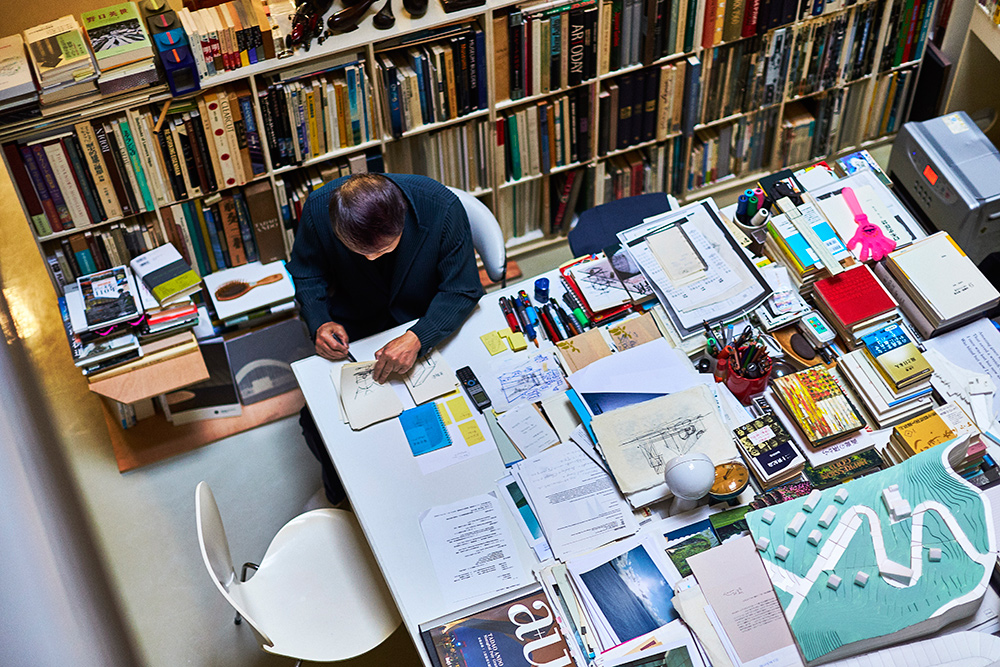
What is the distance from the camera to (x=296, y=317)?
11.3ft

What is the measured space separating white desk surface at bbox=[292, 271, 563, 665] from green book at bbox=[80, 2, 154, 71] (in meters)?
1.15

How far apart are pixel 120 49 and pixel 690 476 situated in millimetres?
2147

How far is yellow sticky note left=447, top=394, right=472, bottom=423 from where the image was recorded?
2.35 metres

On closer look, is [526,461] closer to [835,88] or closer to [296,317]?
[296,317]

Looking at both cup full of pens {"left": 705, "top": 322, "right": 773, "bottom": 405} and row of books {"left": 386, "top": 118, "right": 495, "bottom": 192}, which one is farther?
row of books {"left": 386, "top": 118, "right": 495, "bottom": 192}

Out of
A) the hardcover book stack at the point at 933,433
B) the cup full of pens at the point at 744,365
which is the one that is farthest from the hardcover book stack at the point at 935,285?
the cup full of pens at the point at 744,365

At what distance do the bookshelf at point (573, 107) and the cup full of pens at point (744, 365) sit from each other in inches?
57.1

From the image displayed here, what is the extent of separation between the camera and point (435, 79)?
3172 mm

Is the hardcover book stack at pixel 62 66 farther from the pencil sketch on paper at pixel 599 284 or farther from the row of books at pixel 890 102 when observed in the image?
the row of books at pixel 890 102

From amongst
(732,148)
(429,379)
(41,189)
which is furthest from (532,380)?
(732,148)

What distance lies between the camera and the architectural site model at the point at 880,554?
1.86 metres

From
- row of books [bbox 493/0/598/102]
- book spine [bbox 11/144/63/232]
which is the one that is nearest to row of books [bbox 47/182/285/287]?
book spine [bbox 11/144/63/232]

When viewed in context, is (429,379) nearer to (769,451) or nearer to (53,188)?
(769,451)

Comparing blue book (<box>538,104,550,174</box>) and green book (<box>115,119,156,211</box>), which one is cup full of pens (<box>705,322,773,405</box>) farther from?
green book (<box>115,119,156,211</box>)
